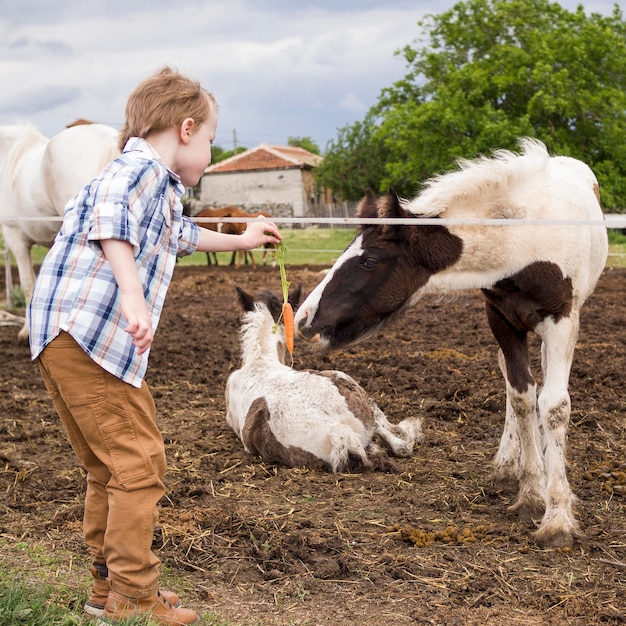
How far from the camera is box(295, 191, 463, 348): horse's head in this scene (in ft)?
13.9

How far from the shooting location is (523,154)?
4.54m

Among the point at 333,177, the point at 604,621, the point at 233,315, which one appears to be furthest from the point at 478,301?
the point at 333,177

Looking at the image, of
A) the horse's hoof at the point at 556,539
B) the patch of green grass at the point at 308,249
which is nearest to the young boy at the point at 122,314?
the horse's hoof at the point at 556,539

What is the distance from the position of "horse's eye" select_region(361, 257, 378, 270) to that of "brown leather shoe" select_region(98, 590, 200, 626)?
2.04m

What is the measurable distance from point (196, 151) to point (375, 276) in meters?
1.48

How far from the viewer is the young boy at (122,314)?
2.80m

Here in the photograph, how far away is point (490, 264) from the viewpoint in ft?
14.0

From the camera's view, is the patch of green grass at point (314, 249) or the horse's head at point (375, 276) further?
the patch of green grass at point (314, 249)

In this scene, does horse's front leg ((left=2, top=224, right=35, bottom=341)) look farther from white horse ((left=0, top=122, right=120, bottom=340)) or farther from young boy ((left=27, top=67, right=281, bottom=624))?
young boy ((left=27, top=67, right=281, bottom=624))

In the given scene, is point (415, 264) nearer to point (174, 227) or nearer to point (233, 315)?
point (174, 227)

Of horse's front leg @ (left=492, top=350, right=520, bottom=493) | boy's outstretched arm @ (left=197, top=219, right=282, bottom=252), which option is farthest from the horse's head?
horse's front leg @ (left=492, top=350, right=520, bottom=493)

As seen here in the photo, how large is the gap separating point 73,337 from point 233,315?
905 centimetres

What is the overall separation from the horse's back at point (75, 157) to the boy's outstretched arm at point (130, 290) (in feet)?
19.0

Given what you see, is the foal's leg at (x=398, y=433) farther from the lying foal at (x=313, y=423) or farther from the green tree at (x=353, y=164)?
the green tree at (x=353, y=164)
